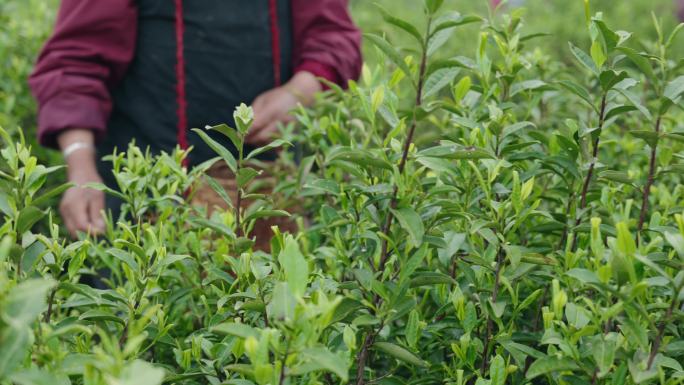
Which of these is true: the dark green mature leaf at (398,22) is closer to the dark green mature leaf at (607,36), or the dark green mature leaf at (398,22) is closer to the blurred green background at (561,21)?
the dark green mature leaf at (607,36)

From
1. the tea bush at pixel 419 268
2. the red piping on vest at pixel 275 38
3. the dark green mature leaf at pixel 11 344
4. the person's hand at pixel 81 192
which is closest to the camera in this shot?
the dark green mature leaf at pixel 11 344

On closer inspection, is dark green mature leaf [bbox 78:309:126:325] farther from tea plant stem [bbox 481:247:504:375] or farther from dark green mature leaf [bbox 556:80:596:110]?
dark green mature leaf [bbox 556:80:596:110]

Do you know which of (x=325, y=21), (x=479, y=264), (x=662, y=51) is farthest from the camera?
(x=325, y=21)

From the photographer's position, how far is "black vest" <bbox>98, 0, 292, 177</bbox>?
117 inches

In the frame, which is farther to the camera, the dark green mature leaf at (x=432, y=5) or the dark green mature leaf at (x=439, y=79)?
the dark green mature leaf at (x=439, y=79)

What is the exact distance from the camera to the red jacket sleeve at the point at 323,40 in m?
3.09

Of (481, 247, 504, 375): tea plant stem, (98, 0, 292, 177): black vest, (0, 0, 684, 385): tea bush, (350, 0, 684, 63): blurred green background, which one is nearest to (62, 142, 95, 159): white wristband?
(98, 0, 292, 177): black vest

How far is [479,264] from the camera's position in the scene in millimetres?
1363

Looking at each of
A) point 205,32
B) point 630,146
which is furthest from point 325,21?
point 630,146

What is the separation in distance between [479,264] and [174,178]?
0.71 m

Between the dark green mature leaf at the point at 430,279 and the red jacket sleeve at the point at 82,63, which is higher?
the red jacket sleeve at the point at 82,63

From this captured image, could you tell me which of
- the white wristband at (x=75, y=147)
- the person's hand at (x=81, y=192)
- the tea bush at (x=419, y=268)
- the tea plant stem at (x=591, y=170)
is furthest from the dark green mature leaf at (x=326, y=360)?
the white wristband at (x=75, y=147)

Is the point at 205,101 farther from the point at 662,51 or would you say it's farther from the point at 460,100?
the point at 662,51

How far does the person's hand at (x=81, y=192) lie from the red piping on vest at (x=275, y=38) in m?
0.71
